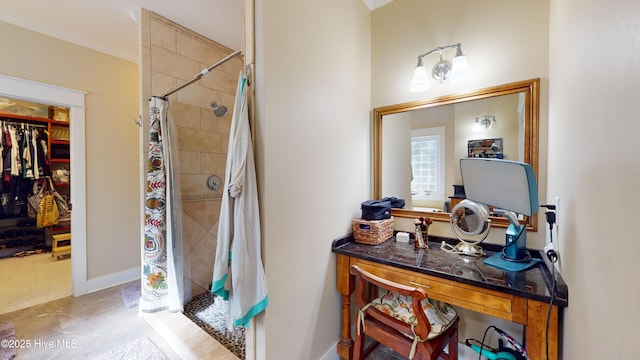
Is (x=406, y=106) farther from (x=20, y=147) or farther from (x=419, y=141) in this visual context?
(x=20, y=147)

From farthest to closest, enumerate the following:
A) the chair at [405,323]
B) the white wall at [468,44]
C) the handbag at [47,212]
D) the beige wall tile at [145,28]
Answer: the handbag at [47,212] → the beige wall tile at [145,28] → the white wall at [468,44] → the chair at [405,323]

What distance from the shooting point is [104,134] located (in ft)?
8.64

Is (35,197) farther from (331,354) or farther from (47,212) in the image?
(331,354)

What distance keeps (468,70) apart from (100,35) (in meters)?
3.45

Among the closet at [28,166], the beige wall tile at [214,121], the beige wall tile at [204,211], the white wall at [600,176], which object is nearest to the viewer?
the white wall at [600,176]

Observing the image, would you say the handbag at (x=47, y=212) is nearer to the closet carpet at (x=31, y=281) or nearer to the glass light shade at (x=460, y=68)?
the closet carpet at (x=31, y=281)

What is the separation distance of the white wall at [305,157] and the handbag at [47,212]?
480 cm

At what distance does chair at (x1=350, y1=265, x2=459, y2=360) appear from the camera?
109 cm

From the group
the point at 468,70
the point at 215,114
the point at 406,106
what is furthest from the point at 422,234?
the point at 215,114

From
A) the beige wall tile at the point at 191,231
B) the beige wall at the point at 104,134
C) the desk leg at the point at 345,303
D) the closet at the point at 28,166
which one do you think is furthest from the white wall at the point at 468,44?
the closet at the point at 28,166

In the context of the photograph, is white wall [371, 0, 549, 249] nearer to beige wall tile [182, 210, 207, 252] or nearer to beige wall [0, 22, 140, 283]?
beige wall tile [182, 210, 207, 252]

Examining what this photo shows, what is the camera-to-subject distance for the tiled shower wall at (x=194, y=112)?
208cm

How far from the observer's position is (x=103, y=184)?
2.64 m

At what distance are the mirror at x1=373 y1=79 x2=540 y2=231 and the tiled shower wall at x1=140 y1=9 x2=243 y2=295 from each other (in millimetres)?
1732
